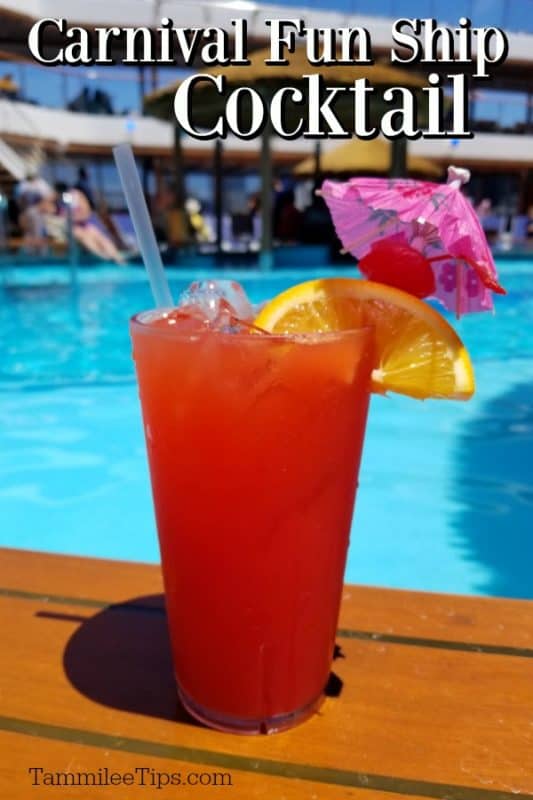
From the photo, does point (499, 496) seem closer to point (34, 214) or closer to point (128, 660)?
point (128, 660)

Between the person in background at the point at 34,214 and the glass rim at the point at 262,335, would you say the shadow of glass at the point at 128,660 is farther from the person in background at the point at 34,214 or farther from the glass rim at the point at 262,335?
the person in background at the point at 34,214

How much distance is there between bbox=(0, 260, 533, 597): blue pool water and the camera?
2525 millimetres

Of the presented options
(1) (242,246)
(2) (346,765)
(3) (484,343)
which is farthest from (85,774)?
(1) (242,246)

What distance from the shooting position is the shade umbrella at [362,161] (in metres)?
15.5

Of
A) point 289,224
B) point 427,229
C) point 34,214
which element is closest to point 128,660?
point 427,229

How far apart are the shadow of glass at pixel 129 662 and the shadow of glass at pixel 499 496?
1.58 metres

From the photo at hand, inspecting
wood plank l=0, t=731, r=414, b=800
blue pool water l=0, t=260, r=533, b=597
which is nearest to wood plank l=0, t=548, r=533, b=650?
wood plank l=0, t=731, r=414, b=800

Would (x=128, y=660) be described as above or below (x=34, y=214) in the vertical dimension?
above

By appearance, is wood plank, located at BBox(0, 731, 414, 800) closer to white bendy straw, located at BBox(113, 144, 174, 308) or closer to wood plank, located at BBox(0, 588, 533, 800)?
wood plank, located at BBox(0, 588, 533, 800)

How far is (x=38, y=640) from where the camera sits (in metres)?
0.94

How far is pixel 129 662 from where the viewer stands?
2.99 feet

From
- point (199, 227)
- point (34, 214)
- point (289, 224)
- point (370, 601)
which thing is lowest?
point (199, 227)

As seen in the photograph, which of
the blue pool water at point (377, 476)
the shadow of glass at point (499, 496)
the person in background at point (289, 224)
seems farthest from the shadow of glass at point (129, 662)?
the person in background at point (289, 224)

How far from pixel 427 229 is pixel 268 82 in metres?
10.4
